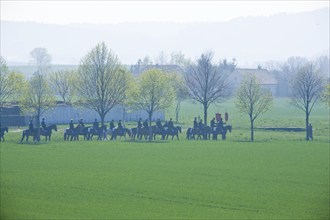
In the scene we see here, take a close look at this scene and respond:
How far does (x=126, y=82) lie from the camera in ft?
179

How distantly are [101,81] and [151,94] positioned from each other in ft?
14.2

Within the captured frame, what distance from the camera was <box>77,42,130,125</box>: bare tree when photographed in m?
52.6

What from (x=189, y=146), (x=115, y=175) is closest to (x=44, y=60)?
(x=189, y=146)

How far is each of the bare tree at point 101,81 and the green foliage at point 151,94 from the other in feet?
4.39

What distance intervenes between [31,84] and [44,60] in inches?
4830

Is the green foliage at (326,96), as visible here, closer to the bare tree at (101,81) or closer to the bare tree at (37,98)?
the bare tree at (101,81)

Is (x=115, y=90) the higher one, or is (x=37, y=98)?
(x=115, y=90)

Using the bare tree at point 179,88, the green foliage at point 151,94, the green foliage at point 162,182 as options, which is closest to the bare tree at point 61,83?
the bare tree at point 179,88

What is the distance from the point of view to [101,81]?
174 ft

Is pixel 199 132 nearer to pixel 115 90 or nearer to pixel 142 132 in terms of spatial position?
pixel 142 132

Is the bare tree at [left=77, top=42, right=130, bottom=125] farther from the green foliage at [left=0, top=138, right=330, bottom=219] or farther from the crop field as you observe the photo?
the green foliage at [left=0, top=138, right=330, bottom=219]

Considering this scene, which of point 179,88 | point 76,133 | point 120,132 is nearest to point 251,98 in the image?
point 120,132

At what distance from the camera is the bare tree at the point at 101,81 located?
173 ft

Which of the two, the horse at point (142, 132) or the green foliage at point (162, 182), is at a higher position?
the horse at point (142, 132)
